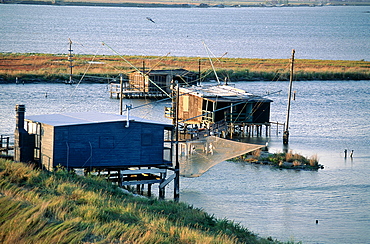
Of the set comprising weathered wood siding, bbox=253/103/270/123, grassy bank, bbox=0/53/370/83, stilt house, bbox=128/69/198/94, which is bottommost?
weathered wood siding, bbox=253/103/270/123

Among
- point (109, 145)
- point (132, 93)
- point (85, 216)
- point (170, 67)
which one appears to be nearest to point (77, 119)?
point (109, 145)

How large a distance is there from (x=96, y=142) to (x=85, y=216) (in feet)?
32.0

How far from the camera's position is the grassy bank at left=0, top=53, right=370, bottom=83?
72562mm

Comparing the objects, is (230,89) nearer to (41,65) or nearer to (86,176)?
(86,176)

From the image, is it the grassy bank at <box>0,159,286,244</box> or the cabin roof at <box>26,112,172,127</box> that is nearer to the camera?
the grassy bank at <box>0,159,286,244</box>

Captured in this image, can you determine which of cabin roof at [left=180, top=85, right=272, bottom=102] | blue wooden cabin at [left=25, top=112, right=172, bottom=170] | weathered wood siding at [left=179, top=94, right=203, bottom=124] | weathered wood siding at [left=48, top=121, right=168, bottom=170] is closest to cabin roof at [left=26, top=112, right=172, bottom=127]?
blue wooden cabin at [left=25, top=112, right=172, bottom=170]

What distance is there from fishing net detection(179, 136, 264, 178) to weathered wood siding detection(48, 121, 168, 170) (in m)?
2.77

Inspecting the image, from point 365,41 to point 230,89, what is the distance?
499 feet

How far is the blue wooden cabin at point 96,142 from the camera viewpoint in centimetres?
2645

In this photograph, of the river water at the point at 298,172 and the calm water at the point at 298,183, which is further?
the river water at the point at 298,172

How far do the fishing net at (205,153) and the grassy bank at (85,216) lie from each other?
21.3 ft

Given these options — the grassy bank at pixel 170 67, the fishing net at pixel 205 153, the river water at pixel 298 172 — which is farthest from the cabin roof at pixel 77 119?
the grassy bank at pixel 170 67

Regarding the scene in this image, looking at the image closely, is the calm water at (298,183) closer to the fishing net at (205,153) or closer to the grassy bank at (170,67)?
the fishing net at (205,153)

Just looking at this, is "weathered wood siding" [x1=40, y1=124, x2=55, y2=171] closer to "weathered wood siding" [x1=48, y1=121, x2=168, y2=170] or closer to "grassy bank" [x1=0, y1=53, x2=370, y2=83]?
"weathered wood siding" [x1=48, y1=121, x2=168, y2=170]
